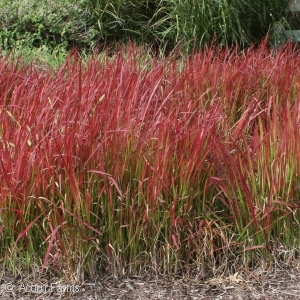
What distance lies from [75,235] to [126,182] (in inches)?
11.3

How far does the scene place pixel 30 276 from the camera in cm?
198

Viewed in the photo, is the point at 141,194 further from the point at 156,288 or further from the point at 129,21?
the point at 129,21

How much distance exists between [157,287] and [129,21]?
4.47m

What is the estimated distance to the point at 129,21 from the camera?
19.7ft

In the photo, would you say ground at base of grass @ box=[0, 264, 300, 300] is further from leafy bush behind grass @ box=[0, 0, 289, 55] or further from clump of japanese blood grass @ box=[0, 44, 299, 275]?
leafy bush behind grass @ box=[0, 0, 289, 55]

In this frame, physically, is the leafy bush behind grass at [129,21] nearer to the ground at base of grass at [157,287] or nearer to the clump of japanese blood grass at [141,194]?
the clump of japanese blood grass at [141,194]

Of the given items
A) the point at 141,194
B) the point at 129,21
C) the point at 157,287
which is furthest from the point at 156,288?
the point at 129,21

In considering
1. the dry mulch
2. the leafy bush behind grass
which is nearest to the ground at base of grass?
the dry mulch

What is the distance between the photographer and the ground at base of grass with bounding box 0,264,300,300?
1.93 metres

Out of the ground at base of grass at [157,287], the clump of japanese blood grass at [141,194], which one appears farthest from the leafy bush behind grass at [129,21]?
the ground at base of grass at [157,287]

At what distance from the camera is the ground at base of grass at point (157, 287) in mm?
1926

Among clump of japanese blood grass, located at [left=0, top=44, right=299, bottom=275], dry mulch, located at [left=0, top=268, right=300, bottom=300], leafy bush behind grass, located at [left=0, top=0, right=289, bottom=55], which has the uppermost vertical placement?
leafy bush behind grass, located at [left=0, top=0, right=289, bottom=55]

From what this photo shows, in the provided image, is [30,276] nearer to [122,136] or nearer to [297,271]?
[122,136]

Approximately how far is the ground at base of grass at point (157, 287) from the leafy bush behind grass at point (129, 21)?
385 centimetres
